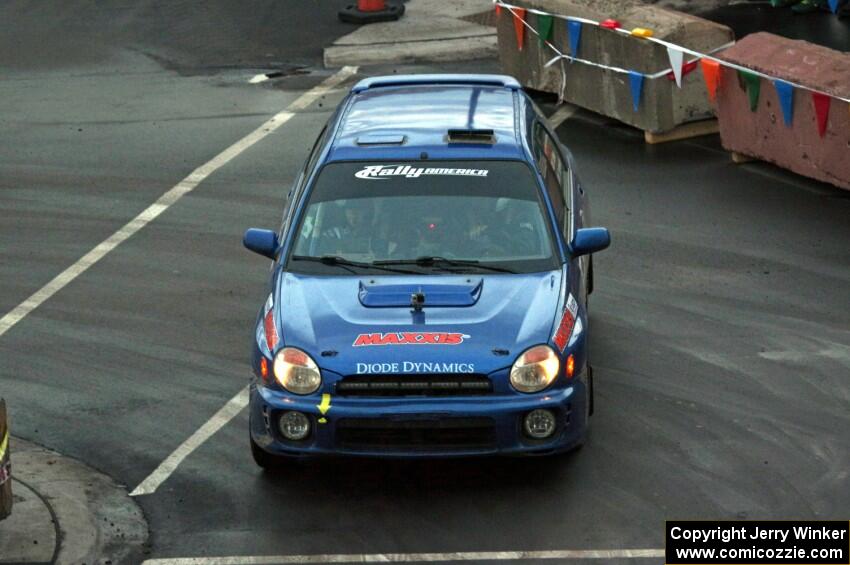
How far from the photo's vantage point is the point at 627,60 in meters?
17.9

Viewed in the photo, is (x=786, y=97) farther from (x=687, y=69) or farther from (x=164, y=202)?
(x=164, y=202)

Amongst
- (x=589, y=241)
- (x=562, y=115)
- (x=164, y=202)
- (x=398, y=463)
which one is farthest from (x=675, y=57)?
(x=398, y=463)

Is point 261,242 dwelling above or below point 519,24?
above

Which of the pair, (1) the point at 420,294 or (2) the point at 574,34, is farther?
(2) the point at 574,34

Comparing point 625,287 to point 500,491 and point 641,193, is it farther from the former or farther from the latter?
point 500,491

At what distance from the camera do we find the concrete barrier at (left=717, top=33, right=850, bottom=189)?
15242 millimetres

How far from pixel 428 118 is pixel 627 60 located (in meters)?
7.05

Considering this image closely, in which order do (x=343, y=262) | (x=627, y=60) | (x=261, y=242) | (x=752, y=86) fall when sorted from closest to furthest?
(x=343, y=262) < (x=261, y=242) < (x=752, y=86) < (x=627, y=60)

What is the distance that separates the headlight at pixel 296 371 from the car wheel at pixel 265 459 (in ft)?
1.89

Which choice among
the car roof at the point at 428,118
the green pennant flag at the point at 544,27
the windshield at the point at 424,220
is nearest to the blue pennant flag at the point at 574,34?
the green pennant flag at the point at 544,27

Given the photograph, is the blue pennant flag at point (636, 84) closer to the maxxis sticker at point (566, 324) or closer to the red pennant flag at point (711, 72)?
the red pennant flag at point (711, 72)

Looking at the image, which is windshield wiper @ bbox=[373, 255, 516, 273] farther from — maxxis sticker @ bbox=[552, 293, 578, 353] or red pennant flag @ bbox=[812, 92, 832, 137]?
red pennant flag @ bbox=[812, 92, 832, 137]

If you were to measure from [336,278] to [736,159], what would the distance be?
26.3 feet

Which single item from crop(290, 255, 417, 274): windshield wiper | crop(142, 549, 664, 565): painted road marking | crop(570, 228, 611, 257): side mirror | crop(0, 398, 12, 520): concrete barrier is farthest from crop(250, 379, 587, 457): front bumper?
crop(0, 398, 12, 520): concrete barrier
